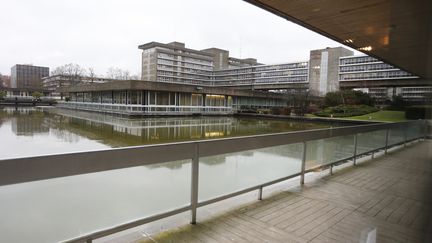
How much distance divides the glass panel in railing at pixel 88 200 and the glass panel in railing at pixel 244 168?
0.80ft

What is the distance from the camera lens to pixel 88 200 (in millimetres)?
2008

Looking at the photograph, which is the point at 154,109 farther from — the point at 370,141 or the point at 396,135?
the point at 370,141

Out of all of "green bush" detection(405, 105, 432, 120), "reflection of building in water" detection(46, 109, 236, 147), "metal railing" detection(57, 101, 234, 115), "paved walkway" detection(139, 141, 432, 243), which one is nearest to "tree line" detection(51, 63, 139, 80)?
"metal railing" detection(57, 101, 234, 115)

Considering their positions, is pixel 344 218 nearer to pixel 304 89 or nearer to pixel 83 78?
pixel 304 89

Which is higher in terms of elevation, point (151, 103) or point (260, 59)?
point (260, 59)

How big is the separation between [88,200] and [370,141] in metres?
5.99

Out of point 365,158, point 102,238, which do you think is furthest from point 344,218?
point 365,158

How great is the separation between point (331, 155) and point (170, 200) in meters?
3.32

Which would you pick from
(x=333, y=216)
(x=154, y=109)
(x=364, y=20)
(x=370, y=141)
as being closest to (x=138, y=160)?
(x=333, y=216)

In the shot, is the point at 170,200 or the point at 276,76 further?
the point at 276,76

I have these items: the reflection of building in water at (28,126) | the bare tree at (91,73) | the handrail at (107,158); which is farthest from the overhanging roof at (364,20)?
the bare tree at (91,73)

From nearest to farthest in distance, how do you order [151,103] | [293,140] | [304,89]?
[293,140], [151,103], [304,89]

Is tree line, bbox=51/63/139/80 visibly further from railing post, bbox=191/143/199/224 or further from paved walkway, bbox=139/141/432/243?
paved walkway, bbox=139/141/432/243

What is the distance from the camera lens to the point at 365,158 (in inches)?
228
